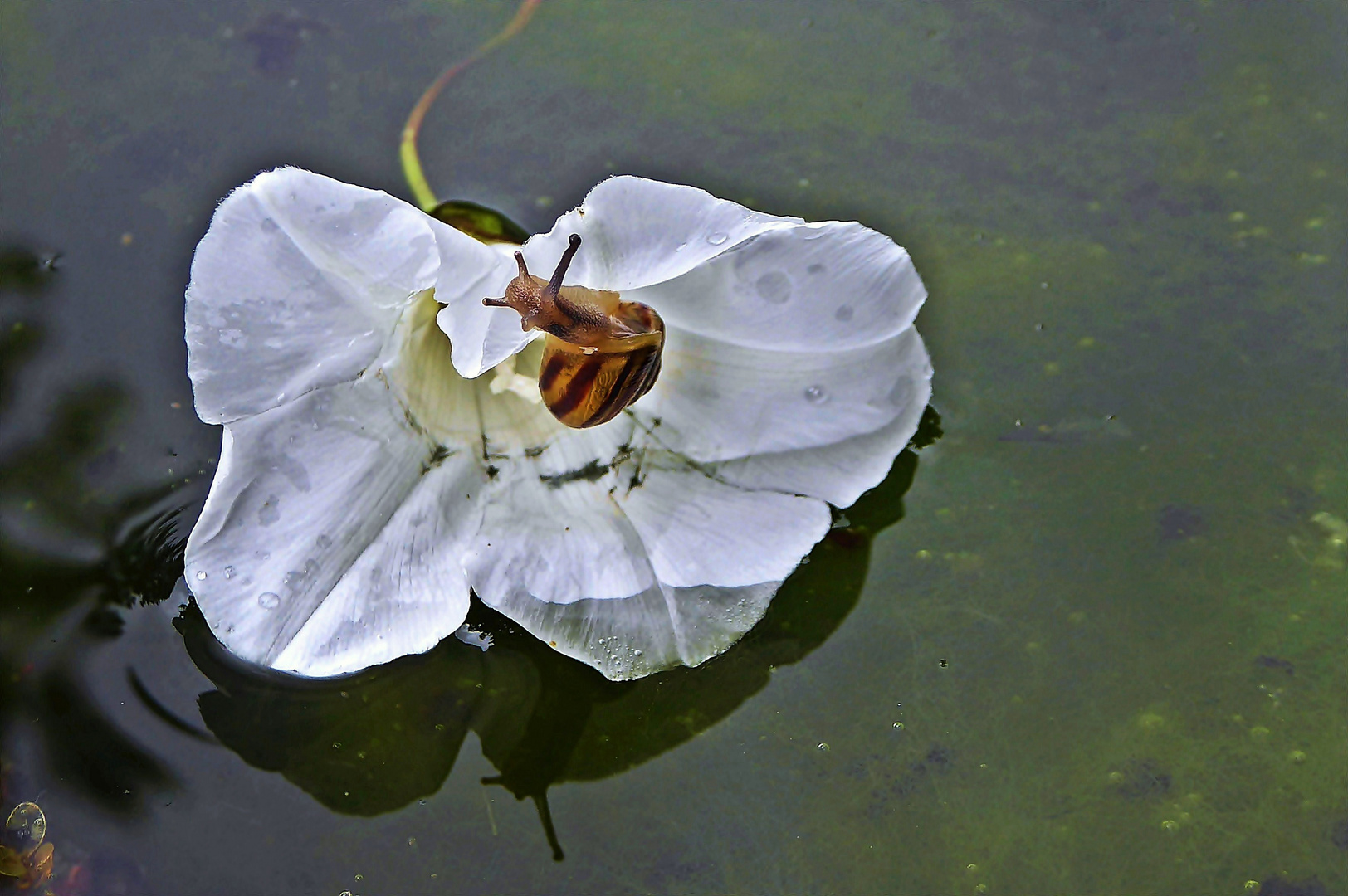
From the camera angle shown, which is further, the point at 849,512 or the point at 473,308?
the point at 849,512

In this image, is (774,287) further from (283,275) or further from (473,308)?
(283,275)

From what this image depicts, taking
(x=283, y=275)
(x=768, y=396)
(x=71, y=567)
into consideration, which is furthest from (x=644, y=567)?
(x=71, y=567)

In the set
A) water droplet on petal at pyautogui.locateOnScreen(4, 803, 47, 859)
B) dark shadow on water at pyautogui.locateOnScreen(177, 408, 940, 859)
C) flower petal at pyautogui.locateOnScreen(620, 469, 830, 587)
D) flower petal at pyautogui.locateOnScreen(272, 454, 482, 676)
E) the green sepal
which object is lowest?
dark shadow on water at pyautogui.locateOnScreen(177, 408, 940, 859)

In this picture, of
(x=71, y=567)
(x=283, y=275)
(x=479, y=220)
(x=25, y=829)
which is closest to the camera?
(x=283, y=275)

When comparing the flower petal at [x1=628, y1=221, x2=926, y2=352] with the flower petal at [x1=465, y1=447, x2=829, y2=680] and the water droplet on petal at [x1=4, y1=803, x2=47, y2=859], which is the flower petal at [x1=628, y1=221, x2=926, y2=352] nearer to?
the flower petal at [x1=465, y1=447, x2=829, y2=680]

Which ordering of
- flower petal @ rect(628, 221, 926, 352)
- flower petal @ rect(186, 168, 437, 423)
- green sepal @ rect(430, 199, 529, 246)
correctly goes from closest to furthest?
flower petal @ rect(186, 168, 437, 423) < flower petal @ rect(628, 221, 926, 352) < green sepal @ rect(430, 199, 529, 246)

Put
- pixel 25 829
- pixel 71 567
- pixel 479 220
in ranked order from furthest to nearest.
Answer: pixel 479 220 < pixel 71 567 < pixel 25 829

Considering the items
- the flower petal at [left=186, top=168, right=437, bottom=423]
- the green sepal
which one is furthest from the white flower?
the green sepal

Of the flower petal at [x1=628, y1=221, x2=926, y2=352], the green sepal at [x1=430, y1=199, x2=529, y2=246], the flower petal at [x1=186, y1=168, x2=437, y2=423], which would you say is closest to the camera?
the flower petal at [x1=186, y1=168, x2=437, y2=423]
